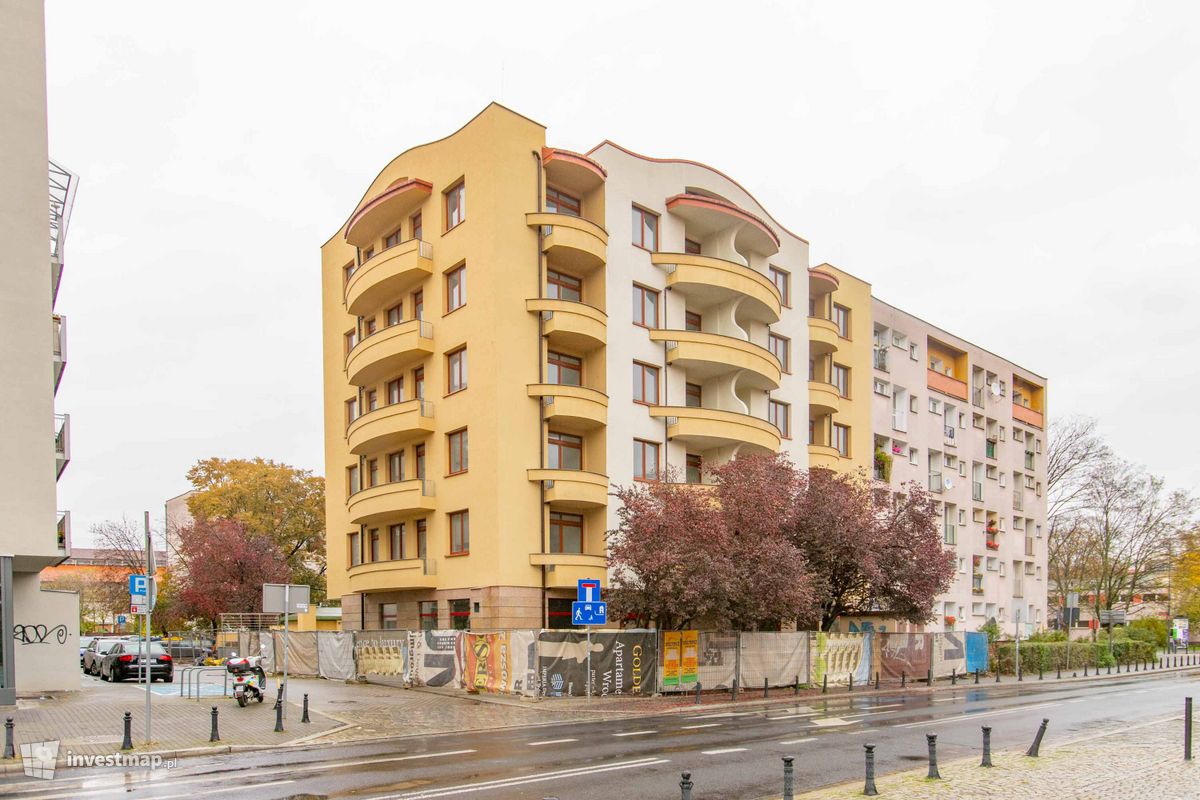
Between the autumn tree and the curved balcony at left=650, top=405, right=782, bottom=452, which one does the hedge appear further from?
the autumn tree

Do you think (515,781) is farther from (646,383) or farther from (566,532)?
(646,383)

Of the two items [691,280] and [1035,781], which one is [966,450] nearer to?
[691,280]

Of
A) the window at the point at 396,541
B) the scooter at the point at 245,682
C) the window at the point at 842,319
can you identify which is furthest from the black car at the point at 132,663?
the window at the point at 842,319

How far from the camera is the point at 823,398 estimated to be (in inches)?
1780

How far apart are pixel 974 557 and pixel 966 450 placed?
6.39 m

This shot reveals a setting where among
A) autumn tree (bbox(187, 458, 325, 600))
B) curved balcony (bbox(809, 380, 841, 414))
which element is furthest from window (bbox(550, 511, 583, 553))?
autumn tree (bbox(187, 458, 325, 600))

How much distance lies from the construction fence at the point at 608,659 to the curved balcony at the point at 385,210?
16403 mm

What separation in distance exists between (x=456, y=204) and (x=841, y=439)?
23661 millimetres

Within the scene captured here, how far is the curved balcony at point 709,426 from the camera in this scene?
36094mm

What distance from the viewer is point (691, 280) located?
121 feet

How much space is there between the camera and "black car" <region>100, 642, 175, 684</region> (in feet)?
114

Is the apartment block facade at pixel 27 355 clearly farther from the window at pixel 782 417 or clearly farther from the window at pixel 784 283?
the window at pixel 784 283

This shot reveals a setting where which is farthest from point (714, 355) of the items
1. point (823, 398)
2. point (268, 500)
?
point (268, 500)

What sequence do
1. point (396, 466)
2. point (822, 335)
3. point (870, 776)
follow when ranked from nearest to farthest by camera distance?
point (870, 776), point (396, 466), point (822, 335)
